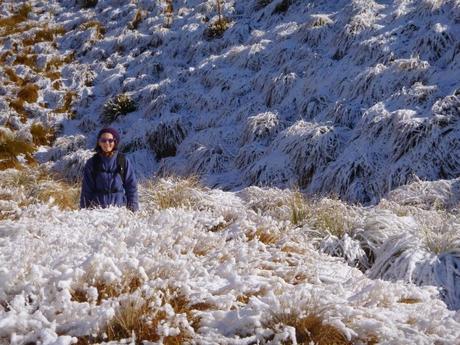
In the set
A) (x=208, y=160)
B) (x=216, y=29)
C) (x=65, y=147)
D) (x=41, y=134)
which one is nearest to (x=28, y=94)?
(x=41, y=134)

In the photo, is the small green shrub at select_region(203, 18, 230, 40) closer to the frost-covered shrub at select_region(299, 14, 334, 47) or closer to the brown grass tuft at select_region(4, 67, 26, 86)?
the frost-covered shrub at select_region(299, 14, 334, 47)

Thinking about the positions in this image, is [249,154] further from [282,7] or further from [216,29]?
[282,7]

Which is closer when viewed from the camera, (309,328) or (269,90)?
(309,328)

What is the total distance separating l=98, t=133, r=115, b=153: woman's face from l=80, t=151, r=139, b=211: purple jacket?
110mm

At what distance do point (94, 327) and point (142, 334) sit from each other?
230 millimetres

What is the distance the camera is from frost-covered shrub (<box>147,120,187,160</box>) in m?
10.0

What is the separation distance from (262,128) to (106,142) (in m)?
4.36

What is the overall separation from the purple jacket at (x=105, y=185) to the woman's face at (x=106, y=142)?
0.36ft

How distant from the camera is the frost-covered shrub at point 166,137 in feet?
32.8

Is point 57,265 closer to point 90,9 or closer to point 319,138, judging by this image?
point 319,138

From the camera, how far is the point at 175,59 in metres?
12.9

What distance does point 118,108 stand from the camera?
38.6 ft

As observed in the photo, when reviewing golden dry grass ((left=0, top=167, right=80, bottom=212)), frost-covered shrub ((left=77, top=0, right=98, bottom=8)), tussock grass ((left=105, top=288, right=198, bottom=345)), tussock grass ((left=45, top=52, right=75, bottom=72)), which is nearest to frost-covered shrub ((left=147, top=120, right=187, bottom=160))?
golden dry grass ((left=0, top=167, right=80, bottom=212))

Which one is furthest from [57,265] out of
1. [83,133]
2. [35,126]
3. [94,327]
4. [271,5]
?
[271,5]
